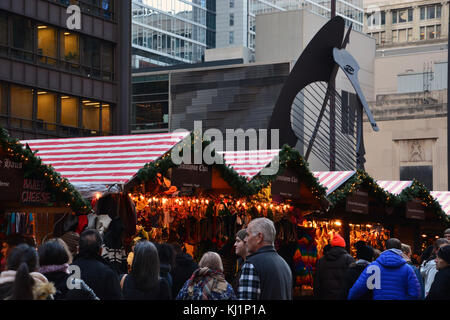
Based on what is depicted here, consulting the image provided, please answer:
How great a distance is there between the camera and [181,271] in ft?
37.7

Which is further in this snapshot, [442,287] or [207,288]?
[442,287]

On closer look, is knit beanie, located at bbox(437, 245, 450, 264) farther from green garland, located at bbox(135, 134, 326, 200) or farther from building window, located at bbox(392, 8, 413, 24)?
building window, located at bbox(392, 8, 413, 24)

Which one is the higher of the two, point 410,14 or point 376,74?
point 410,14

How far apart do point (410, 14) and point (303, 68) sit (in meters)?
117

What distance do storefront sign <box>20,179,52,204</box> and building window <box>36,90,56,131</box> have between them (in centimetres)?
2675

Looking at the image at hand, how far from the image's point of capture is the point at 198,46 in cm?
11369

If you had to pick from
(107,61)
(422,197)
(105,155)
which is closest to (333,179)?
(422,197)

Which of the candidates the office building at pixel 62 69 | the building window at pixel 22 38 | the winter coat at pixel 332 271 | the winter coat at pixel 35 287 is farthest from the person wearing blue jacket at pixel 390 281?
the building window at pixel 22 38

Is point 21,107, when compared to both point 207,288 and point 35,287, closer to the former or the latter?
point 207,288

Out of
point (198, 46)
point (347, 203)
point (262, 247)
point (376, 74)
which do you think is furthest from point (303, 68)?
point (198, 46)

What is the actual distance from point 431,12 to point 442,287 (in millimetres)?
129513

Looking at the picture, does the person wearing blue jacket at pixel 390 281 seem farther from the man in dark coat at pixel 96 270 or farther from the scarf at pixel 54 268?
the scarf at pixel 54 268

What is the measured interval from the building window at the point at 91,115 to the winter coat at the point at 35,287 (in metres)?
35.8
